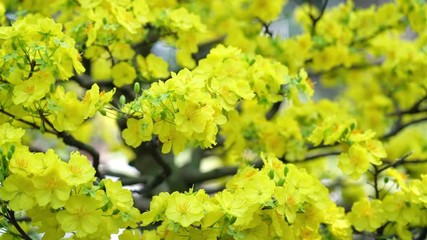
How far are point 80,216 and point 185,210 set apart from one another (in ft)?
0.53

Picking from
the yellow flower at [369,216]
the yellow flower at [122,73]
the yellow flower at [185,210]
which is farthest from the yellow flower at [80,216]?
the yellow flower at [369,216]

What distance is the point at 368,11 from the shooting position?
187 cm

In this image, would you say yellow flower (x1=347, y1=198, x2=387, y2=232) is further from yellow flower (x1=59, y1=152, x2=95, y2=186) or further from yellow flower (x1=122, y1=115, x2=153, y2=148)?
yellow flower (x1=59, y1=152, x2=95, y2=186)

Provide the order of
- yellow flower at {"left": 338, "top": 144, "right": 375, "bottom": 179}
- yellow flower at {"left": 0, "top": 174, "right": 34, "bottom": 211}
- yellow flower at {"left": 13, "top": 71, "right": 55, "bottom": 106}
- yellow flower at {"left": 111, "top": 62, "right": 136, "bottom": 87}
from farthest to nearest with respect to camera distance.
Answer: yellow flower at {"left": 111, "top": 62, "right": 136, "bottom": 87}, yellow flower at {"left": 338, "top": 144, "right": 375, "bottom": 179}, yellow flower at {"left": 13, "top": 71, "right": 55, "bottom": 106}, yellow flower at {"left": 0, "top": 174, "right": 34, "bottom": 211}

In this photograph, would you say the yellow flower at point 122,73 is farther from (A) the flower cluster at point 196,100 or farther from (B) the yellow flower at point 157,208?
(B) the yellow flower at point 157,208

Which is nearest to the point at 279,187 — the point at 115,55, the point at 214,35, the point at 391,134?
the point at 115,55

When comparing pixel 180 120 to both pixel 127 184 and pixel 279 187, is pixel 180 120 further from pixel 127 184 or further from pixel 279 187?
pixel 127 184

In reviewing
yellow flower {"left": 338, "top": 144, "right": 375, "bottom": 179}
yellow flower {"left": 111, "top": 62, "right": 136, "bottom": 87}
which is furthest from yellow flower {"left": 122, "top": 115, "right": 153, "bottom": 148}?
yellow flower {"left": 338, "top": 144, "right": 375, "bottom": 179}

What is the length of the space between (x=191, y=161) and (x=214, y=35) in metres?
0.50

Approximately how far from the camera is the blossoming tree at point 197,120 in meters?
1.13

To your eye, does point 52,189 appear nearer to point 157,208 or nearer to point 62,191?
point 62,191

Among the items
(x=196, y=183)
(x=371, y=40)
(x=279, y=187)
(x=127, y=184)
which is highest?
(x=279, y=187)

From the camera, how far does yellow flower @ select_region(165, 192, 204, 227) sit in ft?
3.67

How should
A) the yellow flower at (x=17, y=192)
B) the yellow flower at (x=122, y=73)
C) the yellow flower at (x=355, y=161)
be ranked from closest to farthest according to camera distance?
the yellow flower at (x=17, y=192)
the yellow flower at (x=355, y=161)
the yellow flower at (x=122, y=73)
